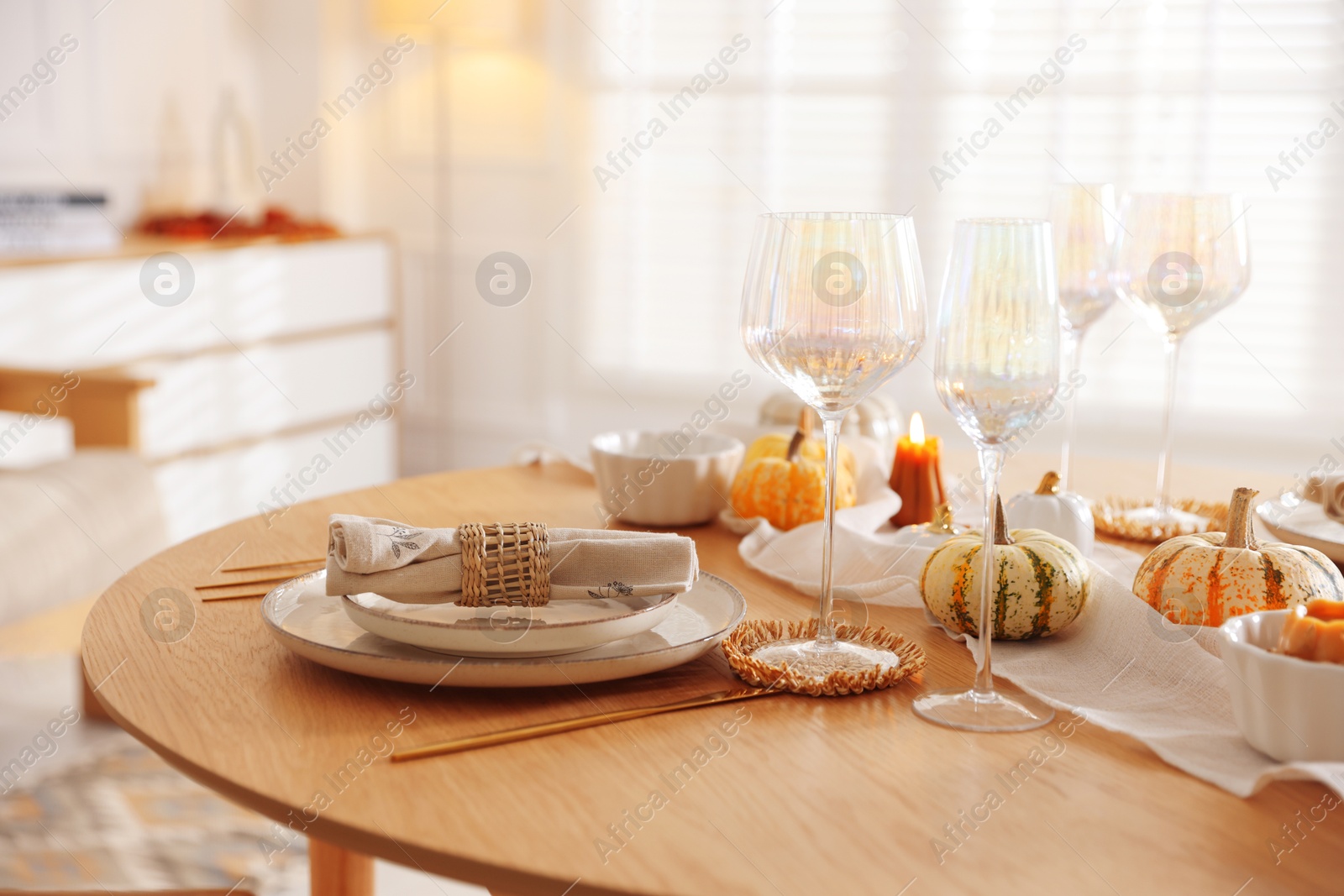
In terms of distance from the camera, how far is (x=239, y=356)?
354cm

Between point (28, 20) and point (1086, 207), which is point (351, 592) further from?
point (28, 20)

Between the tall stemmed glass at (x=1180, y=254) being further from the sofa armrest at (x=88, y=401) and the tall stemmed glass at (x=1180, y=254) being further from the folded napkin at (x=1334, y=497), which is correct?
the sofa armrest at (x=88, y=401)

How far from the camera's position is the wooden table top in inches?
23.7

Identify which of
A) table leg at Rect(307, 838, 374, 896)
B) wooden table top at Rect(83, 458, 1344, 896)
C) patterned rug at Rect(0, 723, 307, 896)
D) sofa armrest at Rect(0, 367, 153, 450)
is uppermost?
wooden table top at Rect(83, 458, 1344, 896)

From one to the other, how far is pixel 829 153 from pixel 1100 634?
302 cm

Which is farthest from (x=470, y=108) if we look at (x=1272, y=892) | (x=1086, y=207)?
(x=1272, y=892)

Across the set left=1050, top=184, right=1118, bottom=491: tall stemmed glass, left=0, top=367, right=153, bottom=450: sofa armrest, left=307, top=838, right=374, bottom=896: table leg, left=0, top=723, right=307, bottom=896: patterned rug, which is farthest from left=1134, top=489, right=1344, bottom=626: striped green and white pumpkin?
left=0, top=367, right=153, bottom=450: sofa armrest

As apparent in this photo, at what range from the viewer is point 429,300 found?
4.36 metres

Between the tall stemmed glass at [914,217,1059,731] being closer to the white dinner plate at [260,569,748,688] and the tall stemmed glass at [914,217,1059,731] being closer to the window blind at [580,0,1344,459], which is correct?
the white dinner plate at [260,569,748,688]

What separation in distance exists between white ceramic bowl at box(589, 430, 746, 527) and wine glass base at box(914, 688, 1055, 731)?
0.44m

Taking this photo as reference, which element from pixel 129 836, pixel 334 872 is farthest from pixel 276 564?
pixel 129 836

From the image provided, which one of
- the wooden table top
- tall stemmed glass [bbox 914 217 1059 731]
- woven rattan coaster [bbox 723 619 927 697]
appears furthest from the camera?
woven rattan coaster [bbox 723 619 927 697]

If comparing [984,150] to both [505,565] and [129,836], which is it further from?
[505,565]

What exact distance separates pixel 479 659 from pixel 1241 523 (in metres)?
0.52
